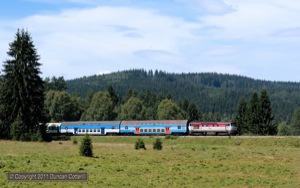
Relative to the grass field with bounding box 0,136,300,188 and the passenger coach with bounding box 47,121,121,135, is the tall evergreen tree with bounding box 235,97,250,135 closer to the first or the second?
the passenger coach with bounding box 47,121,121,135

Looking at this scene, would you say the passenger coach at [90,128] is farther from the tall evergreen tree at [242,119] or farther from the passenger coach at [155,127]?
the tall evergreen tree at [242,119]

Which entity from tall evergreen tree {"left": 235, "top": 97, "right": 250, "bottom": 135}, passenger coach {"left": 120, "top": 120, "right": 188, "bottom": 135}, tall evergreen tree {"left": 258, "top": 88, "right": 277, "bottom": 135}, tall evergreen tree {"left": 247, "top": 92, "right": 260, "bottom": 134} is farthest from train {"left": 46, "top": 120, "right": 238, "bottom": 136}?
tall evergreen tree {"left": 235, "top": 97, "right": 250, "bottom": 135}

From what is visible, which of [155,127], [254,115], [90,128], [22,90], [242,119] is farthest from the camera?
[242,119]

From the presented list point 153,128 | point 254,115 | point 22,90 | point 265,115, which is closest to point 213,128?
point 153,128

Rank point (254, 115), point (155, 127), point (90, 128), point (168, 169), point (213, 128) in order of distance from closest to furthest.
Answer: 1. point (168, 169)
2. point (213, 128)
3. point (155, 127)
4. point (90, 128)
5. point (254, 115)

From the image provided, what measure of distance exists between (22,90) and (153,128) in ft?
102

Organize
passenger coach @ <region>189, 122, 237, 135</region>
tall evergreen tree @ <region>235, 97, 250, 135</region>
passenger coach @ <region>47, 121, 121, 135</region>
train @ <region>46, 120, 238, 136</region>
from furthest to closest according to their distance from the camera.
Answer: tall evergreen tree @ <region>235, 97, 250, 135</region> → passenger coach @ <region>47, 121, 121, 135</region> → train @ <region>46, 120, 238, 136</region> → passenger coach @ <region>189, 122, 237, 135</region>

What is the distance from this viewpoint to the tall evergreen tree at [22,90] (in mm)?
75875

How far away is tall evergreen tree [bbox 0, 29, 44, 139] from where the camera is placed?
75875 mm

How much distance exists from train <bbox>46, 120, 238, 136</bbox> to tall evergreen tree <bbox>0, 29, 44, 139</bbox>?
2285 centimetres

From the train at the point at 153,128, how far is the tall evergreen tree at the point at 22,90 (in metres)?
22.8

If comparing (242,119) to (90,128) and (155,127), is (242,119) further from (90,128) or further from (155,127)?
(90,128)

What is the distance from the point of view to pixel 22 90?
76875mm

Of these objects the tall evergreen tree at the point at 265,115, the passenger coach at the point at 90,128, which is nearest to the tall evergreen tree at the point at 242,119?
the tall evergreen tree at the point at 265,115
